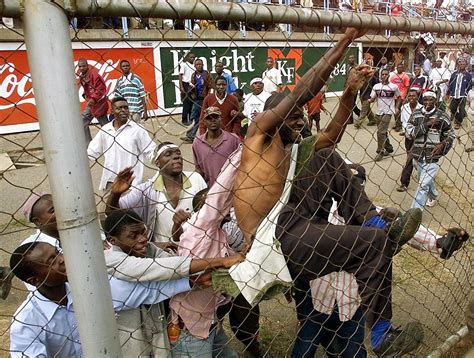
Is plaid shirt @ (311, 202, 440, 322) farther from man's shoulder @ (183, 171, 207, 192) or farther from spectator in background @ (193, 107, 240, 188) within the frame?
spectator in background @ (193, 107, 240, 188)

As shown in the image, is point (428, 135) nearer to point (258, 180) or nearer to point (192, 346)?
point (258, 180)

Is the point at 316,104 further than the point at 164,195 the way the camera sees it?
Yes

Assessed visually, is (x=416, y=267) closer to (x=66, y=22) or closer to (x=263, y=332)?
(x=263, y=332)

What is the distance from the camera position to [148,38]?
10211mm

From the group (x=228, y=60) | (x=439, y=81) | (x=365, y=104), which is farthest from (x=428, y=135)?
(x=228, y=60)

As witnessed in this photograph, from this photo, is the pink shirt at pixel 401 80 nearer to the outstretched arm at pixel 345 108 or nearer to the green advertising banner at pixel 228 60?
the green advertising banner at pixel 228 60

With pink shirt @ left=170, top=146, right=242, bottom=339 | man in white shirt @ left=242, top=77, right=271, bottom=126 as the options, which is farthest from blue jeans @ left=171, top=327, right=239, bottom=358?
man in white shirt @ left=242, top=77, right=271, bottom=126

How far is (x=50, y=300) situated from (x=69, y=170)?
1.01 meters

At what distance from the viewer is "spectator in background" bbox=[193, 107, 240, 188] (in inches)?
154

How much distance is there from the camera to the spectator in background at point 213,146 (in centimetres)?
391

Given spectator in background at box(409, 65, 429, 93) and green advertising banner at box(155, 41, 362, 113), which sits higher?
spectator in background at box(409, 65, 429, 93)

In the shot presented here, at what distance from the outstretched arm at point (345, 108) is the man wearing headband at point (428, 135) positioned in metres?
3.37

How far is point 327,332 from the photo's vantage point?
114 inches

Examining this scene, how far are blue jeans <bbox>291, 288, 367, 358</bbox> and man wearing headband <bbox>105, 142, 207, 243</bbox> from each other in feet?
3.11
